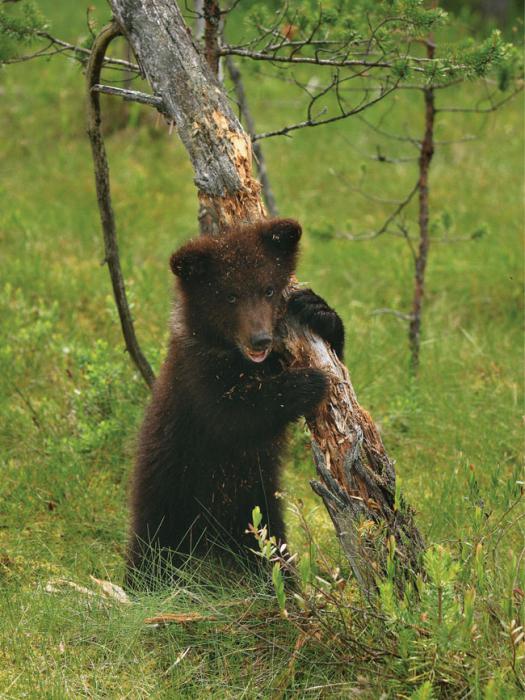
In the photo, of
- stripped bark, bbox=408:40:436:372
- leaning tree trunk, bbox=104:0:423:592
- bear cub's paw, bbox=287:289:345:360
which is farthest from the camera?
stripped bark, bbox=408:40:436:372

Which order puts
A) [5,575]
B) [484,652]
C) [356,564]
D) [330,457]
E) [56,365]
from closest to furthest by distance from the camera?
[484,652] → [356,564] → [330,457] → [5,575] → [56,365]

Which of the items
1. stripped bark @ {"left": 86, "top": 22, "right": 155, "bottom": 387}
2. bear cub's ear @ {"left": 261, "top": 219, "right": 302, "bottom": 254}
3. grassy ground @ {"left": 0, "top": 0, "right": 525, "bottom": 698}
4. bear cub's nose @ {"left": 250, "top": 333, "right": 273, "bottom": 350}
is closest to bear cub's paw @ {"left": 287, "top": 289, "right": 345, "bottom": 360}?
bear cub's ear @ {"left": 261, "top": 219, "right": 302, "bottom": 254}

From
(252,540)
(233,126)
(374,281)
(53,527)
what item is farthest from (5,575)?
(374,281)

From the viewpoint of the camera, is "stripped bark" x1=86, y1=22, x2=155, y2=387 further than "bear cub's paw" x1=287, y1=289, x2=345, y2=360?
Yes

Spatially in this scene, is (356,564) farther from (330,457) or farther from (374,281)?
(374,281)

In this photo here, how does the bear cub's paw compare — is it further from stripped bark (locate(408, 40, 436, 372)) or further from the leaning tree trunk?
stripped bark (locate(408, 40, 436, 372))

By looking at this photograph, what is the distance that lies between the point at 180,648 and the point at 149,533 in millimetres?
963

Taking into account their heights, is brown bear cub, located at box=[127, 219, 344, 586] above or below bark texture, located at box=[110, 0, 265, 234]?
below

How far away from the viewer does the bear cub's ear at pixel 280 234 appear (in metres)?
3.96

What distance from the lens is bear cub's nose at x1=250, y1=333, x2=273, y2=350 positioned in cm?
379

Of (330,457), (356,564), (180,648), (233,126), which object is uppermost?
(233,126)

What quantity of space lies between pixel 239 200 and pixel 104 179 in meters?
0.98

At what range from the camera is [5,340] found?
21.0 feet

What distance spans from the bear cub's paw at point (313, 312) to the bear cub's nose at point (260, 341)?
32 cm
